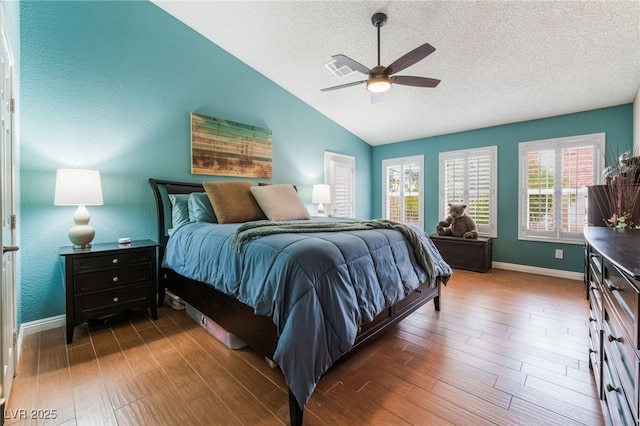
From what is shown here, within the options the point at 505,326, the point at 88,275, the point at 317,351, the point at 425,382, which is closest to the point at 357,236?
the point at 317,351

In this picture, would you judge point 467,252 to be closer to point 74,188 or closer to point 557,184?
point 557,184

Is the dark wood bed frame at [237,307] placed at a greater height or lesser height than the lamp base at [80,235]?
lesser

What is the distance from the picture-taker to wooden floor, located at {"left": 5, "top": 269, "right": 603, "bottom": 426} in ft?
4.70

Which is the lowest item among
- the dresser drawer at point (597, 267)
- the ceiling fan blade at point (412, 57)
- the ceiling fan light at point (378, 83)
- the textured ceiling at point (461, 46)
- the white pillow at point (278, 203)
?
the dresser drawer at point (597, 267)

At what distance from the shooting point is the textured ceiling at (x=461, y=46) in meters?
2.45

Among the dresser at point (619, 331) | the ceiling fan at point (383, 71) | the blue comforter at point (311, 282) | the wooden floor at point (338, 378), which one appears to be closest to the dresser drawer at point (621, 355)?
the dresser at point (619, 331)

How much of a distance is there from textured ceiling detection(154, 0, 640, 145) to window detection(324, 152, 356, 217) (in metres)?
1.21

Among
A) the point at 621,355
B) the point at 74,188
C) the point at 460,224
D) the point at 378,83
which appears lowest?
the point at 621,355

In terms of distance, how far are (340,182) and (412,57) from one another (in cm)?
322

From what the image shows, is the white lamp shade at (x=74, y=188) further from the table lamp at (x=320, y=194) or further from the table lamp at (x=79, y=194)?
the table lamp at (x=320, y=194)

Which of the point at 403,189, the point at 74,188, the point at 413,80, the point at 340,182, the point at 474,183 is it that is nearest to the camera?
the point at 74,188

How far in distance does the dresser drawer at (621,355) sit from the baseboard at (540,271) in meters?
3.42

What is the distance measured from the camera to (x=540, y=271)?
4172mm

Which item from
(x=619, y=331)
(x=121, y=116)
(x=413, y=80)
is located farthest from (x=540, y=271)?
(x=121, y=116)
